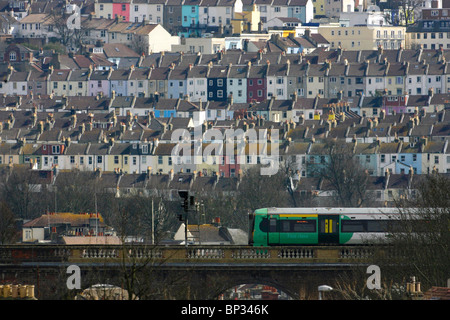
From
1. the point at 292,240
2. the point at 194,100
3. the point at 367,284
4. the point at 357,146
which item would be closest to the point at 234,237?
the point at 292,240

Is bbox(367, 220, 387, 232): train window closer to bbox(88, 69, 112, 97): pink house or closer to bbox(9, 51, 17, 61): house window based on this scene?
bbox(88, 69, 112, 97): pink house

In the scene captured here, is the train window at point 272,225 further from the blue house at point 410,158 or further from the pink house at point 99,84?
the pink house at point 99,84

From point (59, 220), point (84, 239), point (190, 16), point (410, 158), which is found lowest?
point (410, 158)

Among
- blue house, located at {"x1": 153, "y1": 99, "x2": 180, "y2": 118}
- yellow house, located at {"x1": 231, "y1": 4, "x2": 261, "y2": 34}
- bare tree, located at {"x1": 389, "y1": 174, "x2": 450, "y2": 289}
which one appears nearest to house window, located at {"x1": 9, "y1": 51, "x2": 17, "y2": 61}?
yellow house, located at {"x1": 231, "y1": 4, "x2": 261, "y2": 34}

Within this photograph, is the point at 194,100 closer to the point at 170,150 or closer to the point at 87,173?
the point at 170,150

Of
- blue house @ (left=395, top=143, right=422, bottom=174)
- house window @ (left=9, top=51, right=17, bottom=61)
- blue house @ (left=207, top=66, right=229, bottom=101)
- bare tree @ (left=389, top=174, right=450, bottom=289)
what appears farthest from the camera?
house window @ (left=9, top=51, right=17, bottom=61)

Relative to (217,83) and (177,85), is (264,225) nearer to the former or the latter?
(217,83)

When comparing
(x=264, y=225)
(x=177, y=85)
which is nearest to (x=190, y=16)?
(x=177, y=85)
